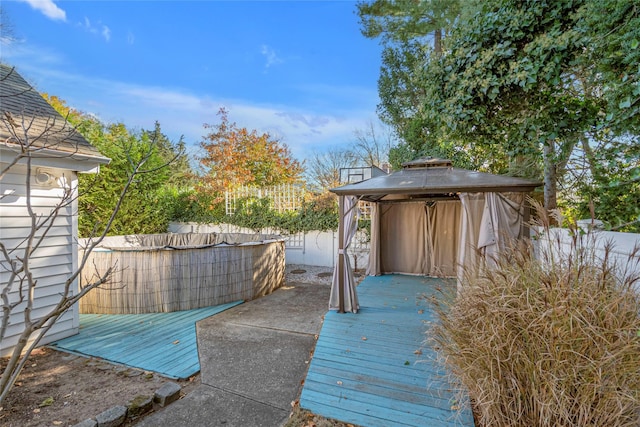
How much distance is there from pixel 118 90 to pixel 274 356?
35.4 feet

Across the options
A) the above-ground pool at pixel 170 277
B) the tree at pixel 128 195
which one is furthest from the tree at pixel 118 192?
the above-ground pool at pixel 170 277

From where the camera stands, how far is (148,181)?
30.4 feet

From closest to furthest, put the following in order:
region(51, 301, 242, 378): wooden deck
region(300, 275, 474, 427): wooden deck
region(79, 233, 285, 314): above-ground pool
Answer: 1. region(300, 275, 474, 427): wooden deck
2. region(51, 301, 242, 378): wooden deck
3. region(79, 233, 285, 314): above-ground pool

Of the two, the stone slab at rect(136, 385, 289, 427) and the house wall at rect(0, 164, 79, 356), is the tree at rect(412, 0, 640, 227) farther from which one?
the house wall at rect(0, 164, 79, 356)

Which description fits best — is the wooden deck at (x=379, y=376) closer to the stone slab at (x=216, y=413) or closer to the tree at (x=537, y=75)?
the stone slab at (x=216, y=413)

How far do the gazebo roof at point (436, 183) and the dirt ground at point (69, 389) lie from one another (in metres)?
3.44

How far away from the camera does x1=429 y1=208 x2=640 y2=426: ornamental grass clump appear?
1.82 meters

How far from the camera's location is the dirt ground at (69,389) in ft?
8.50

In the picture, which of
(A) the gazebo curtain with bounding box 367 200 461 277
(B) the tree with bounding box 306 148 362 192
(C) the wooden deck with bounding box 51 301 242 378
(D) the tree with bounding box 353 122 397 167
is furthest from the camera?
(D) the tree with bounding box 353 122 397 167

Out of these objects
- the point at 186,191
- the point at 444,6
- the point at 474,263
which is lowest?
the point at 474,263

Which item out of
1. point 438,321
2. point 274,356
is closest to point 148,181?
point 274,356

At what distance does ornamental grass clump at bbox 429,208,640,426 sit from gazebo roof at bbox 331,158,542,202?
8.03ft

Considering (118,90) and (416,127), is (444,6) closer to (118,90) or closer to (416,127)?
(416,127)

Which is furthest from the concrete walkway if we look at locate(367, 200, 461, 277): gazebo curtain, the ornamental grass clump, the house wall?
locate(367, 200, 461, 277): gazebo curtain
